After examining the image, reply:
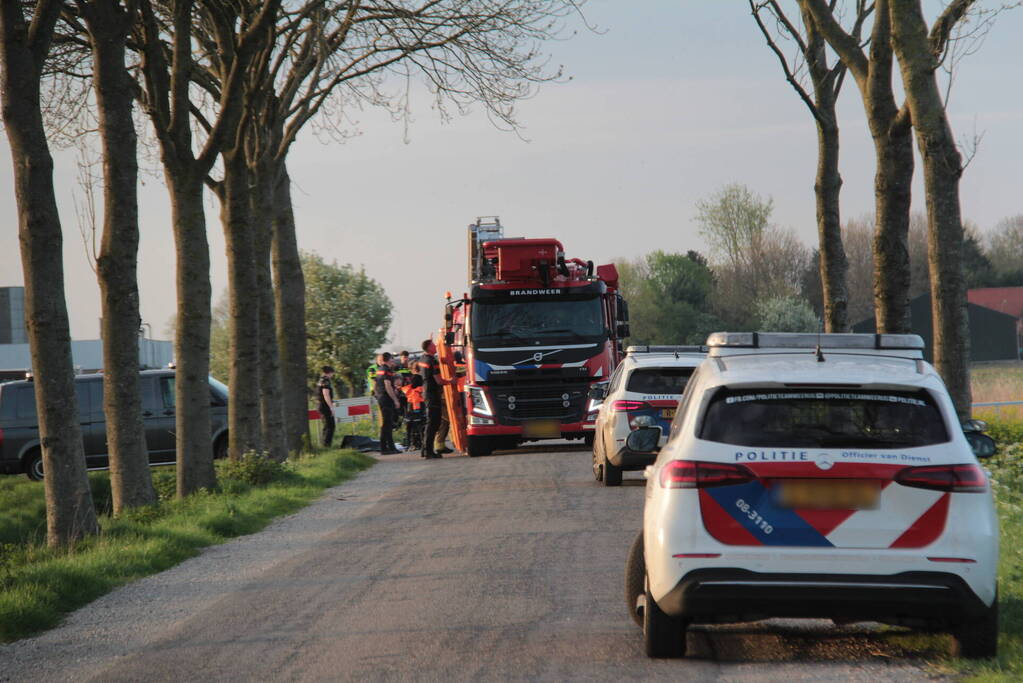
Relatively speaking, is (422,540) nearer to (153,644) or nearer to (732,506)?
(153,644)

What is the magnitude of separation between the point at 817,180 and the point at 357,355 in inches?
1873

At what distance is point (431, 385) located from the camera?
24875 mm

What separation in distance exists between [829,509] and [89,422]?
70.5 ft

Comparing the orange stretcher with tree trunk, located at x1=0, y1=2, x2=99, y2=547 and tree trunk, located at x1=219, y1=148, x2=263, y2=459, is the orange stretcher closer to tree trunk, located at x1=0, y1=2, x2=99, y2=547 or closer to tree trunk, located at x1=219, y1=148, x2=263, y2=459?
tree trunk, located at x1=219, y1=148, x2=263, y2=459

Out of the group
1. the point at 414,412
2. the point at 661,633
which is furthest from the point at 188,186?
the point at 414,412

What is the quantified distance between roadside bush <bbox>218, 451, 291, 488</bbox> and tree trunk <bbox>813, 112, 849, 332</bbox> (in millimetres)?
8639

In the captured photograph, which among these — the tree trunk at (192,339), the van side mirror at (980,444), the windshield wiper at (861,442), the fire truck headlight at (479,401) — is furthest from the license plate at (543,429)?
the windshield wiper at (861,442)

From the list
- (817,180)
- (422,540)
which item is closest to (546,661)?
(422,540)

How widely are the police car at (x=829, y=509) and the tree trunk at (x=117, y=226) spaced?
902 centimetres

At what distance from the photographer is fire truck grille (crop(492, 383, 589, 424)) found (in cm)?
2339

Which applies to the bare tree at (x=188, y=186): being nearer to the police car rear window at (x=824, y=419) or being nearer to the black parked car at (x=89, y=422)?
the black parked car at (x=89, y=422)

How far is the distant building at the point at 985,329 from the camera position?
289ft

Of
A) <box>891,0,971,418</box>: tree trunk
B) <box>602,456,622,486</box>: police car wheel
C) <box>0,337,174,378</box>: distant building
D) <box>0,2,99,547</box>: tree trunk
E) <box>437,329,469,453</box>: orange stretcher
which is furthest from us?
<box>0,337,174,378</box>: distant building

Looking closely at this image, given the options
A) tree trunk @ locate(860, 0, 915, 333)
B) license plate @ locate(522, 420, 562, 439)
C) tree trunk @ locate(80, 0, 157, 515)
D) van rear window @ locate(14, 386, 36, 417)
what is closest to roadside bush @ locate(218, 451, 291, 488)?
tree trunk @ locate(80, 0, 157, 515)
